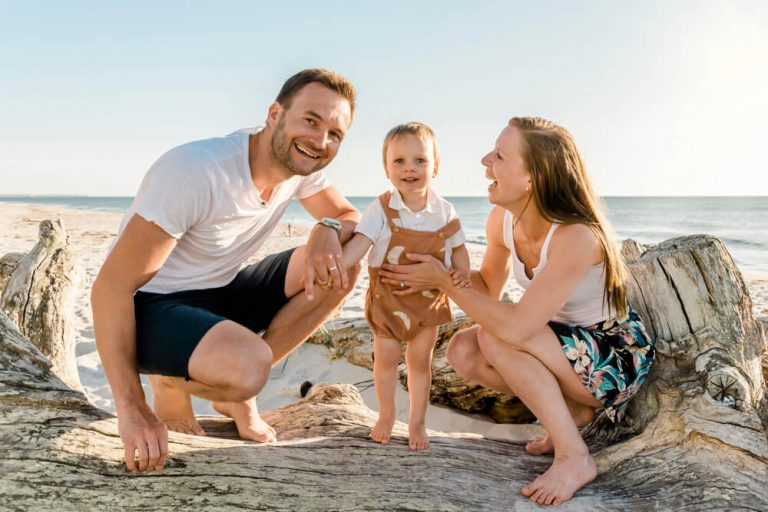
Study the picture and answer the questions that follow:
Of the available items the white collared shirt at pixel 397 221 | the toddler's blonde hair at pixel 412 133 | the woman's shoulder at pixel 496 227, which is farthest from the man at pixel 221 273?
the woman's shoulder at pixel 496 227

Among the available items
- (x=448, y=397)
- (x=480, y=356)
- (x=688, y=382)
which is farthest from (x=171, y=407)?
(x=688, y=382)

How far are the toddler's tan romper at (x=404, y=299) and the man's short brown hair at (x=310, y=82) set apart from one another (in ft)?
2.04

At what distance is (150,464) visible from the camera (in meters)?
2.05

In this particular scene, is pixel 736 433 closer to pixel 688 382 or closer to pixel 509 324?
pixel 688 382

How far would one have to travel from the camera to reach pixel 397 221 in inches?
126

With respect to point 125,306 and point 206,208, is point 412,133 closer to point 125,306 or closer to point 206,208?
point 206,208

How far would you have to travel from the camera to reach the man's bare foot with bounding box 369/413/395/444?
2.86 metres

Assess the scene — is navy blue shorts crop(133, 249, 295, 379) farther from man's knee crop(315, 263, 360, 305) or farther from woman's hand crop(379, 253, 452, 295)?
woman's hand crop(379, 253, 452, 295)

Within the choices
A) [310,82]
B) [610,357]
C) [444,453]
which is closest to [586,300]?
[610,357]

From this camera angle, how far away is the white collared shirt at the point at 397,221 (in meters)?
3.18

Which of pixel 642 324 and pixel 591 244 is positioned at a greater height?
pixel 591 244

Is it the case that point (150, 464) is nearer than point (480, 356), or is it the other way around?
point (150, 464)

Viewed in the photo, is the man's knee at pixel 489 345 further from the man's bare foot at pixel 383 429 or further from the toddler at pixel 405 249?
the man's bare foot at pixel 383 429

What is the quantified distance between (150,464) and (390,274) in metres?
1.50
